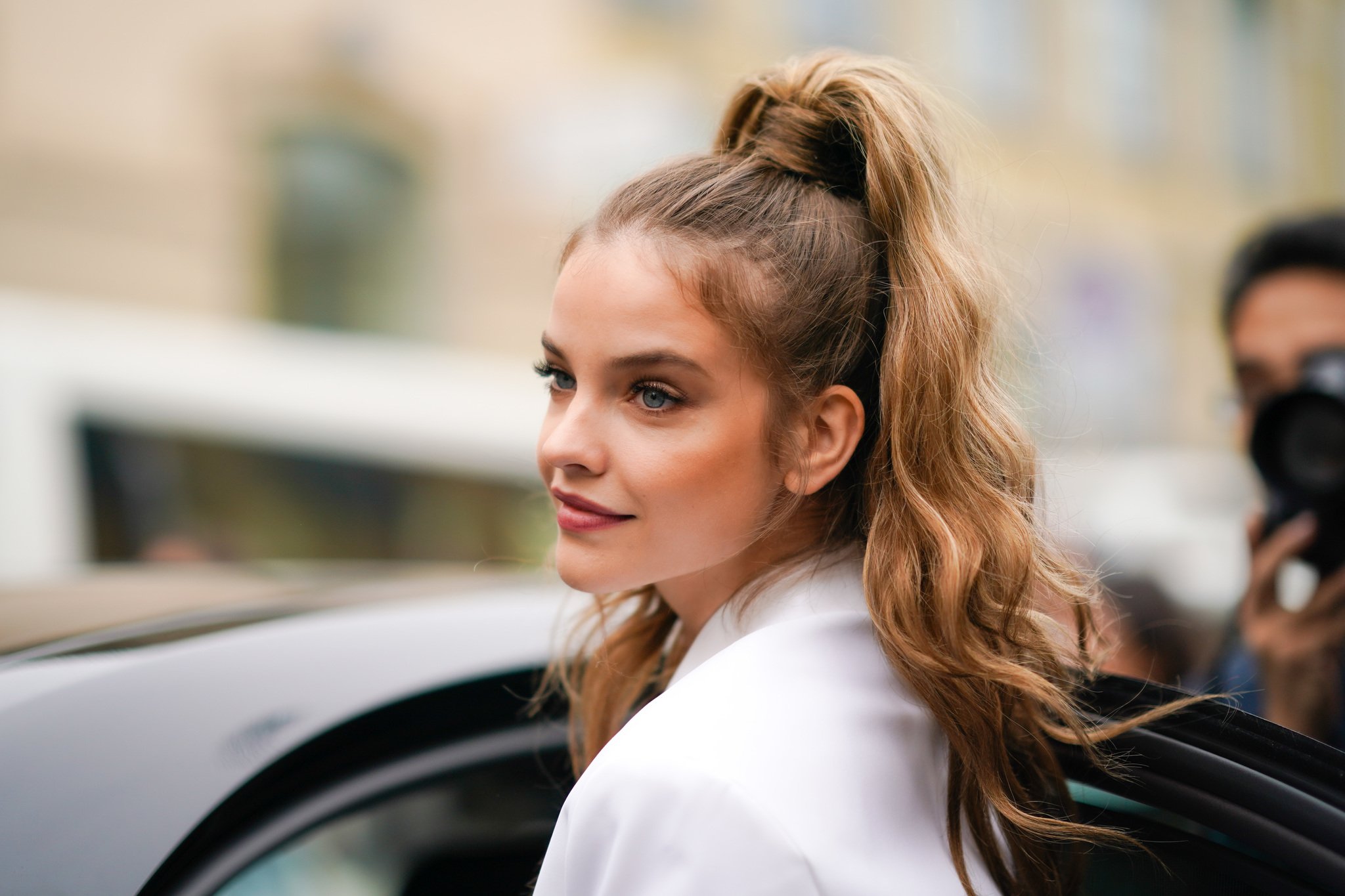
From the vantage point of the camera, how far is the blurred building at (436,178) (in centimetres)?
687

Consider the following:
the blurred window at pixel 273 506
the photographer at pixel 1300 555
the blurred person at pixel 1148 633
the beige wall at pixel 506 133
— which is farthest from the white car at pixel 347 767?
the beige wall at pixel 506 133

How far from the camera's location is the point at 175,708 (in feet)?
4.11

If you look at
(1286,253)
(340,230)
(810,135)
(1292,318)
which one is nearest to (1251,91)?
(340,230)

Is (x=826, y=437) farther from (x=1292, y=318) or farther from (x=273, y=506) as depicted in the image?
(x=273, y=506)

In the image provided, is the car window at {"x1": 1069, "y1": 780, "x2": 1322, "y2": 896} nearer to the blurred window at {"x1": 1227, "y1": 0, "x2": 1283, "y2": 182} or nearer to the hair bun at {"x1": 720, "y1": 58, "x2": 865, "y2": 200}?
the hair bun at {"x1": 720, "y1": 58, "x2": 865, "y2": 200}

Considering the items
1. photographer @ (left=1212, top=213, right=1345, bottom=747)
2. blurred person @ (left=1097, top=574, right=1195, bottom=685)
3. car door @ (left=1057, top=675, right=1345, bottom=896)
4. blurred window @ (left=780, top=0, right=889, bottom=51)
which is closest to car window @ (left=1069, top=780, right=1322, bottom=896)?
car door @ (left=1057, top=675, right=1345, bottom=896)

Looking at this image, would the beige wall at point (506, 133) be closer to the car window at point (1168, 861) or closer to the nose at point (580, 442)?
the nose at point (580, 442)

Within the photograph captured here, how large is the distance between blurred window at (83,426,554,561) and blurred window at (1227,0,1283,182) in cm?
1691

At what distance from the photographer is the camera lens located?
76.2 inches

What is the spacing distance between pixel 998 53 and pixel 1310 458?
1573 cm

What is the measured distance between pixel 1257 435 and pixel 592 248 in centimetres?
128

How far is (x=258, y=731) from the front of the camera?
1.26m

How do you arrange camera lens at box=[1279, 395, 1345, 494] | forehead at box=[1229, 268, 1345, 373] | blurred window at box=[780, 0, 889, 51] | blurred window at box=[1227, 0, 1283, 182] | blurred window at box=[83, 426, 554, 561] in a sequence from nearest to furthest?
camera lens at box=[1279, 395, 1345, 494]
forehead at box=[1229, 268, 1345, 373]
blurred window at box=[83, 426, 554, 561]
blurred window at box=[780, 0, 889, 51]
blurred window at box=[1227, 0, 1283, 182]

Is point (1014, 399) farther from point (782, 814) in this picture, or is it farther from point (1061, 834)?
point (782, 814)
